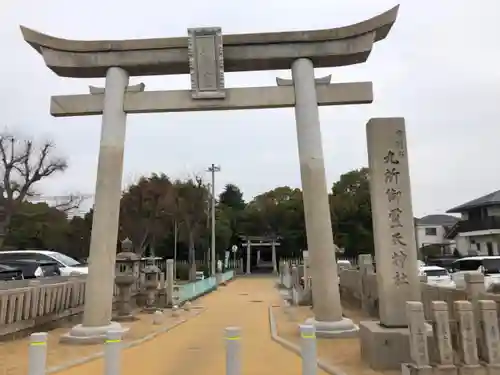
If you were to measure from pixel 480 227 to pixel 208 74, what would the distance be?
112 feet

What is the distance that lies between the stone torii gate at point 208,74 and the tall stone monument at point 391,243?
3198 mm

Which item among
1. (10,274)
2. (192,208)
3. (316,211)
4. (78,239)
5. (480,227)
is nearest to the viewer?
(316,211)

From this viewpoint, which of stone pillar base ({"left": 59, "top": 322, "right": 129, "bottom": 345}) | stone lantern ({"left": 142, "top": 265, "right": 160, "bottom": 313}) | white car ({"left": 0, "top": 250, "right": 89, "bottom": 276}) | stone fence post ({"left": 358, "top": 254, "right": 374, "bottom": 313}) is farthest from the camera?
white car ({"left": 0, "top": 250, "right": 89, "bottom": 276})

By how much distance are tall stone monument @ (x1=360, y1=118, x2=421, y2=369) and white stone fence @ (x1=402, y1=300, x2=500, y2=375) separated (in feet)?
3.12

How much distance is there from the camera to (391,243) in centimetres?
818

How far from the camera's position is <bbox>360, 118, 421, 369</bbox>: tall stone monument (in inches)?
290

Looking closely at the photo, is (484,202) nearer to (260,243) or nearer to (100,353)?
(260,243)

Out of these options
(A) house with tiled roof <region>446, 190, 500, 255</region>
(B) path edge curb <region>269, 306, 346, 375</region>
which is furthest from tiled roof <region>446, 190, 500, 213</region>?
(B) path edge curb <region>269, 306, 346, 375</region>

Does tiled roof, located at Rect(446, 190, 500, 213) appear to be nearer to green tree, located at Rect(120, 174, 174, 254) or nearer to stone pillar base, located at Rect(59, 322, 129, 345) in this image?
green tree, located at Rect(120, 174, 174, 254)

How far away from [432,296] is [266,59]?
23.5 ft

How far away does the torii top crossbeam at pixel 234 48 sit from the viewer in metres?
12.4

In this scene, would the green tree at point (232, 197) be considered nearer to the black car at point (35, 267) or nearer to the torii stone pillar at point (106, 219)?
the black car at point (35, 267)

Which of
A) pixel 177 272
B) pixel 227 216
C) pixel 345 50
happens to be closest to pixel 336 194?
pixel 227 216

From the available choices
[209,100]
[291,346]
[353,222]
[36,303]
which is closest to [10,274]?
[36,303]
